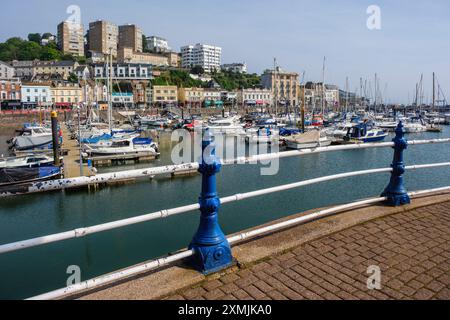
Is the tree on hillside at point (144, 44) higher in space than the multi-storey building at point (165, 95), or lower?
higher

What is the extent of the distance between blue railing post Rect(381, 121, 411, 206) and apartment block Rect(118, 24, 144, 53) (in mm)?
152651

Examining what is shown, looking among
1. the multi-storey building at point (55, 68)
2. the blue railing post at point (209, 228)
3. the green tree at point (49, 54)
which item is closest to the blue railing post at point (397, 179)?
the blue railing post at point (209, 228)

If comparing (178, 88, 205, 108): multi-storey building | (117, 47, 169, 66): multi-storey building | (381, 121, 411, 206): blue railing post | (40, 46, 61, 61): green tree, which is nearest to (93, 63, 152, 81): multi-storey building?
(178, 88, 205, 108): multi-storey building

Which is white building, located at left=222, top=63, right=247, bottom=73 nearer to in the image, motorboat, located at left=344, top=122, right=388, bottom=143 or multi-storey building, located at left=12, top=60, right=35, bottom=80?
multi-storey building, located at left=12, top=60, right=35, bottom=80

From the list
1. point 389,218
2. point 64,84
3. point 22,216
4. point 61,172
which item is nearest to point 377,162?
point 61,172

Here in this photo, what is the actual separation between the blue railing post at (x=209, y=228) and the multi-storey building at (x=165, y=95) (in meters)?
103

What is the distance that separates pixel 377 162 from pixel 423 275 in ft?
111

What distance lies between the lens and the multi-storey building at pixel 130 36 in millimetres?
146375

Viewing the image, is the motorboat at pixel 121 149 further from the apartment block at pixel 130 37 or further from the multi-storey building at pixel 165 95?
the apartment block at pixel 130 37

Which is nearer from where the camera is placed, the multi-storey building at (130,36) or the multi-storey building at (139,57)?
the multi-storey building at (139,57)

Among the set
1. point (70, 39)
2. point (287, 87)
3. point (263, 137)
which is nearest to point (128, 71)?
point (70, 39)

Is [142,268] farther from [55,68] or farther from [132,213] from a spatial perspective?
[55,68]

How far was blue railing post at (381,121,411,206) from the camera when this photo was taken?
188 inches

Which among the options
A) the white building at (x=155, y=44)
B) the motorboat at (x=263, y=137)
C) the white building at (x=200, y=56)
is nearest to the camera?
the motorboat at (x=263, y=137)
